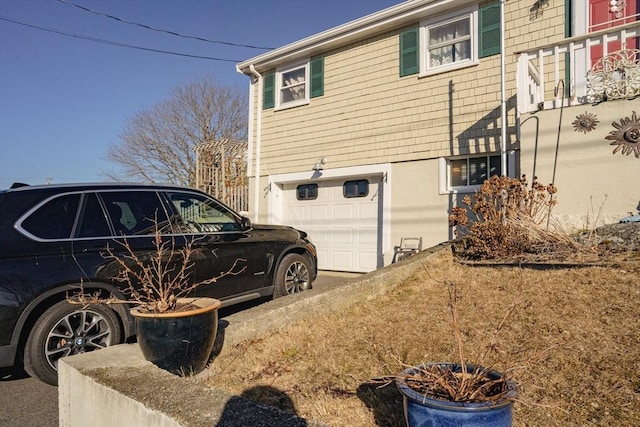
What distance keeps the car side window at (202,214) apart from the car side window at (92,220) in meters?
0.80

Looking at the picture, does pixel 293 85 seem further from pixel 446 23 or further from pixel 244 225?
pixel 244 225

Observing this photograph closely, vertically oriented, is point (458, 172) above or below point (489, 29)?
below

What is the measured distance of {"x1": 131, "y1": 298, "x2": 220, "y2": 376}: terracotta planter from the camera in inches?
113

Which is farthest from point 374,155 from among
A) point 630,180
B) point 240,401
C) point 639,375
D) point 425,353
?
point 240,401

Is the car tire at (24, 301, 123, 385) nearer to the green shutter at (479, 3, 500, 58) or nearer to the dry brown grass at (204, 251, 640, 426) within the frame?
the dry brown grass at (204, 251, 640, 426)

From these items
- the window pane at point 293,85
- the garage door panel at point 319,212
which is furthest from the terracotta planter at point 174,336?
the window pane at point 293,85

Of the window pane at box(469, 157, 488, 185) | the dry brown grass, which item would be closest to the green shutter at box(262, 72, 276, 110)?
the window pane at box(469, 157, 488, 185)

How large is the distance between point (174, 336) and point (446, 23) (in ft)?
25.5

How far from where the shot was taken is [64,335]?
12.0 feet

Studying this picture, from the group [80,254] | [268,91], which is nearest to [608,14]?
[268,91]

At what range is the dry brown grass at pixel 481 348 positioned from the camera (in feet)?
8.23

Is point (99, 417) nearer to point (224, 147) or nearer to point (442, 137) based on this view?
point (442, 137)

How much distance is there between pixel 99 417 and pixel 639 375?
3070 mm

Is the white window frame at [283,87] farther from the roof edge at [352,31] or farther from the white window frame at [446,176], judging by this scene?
the white window frame at [446,176]
